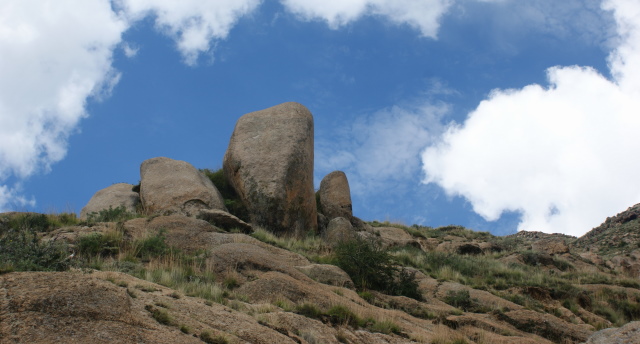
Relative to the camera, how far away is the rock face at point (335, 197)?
2555cm

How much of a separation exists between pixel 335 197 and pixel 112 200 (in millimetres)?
8878

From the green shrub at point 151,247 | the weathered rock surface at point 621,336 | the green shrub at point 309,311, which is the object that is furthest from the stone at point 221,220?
the weathered rock surface at point 621,336

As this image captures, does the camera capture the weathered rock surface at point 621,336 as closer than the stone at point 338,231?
Answer: Yes

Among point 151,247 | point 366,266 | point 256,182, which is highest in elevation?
point 256,182

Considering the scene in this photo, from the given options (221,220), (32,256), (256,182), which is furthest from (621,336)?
(256,182)

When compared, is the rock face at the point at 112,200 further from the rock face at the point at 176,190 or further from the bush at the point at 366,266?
the bush at the point at 366,266

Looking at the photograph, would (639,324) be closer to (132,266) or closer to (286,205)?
(132,266)

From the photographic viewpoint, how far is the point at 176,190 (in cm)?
2170

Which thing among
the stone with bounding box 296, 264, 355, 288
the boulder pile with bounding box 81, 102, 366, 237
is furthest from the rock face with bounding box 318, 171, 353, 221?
the stone with bounding box 296, 264, 355, 288

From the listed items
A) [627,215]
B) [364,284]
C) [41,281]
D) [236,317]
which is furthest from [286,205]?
[627,215]

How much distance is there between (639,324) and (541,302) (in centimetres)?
711

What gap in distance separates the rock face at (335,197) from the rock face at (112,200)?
24.8 feet

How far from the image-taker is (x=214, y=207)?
69.7 feet

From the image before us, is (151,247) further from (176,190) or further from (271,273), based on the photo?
(176,190)
